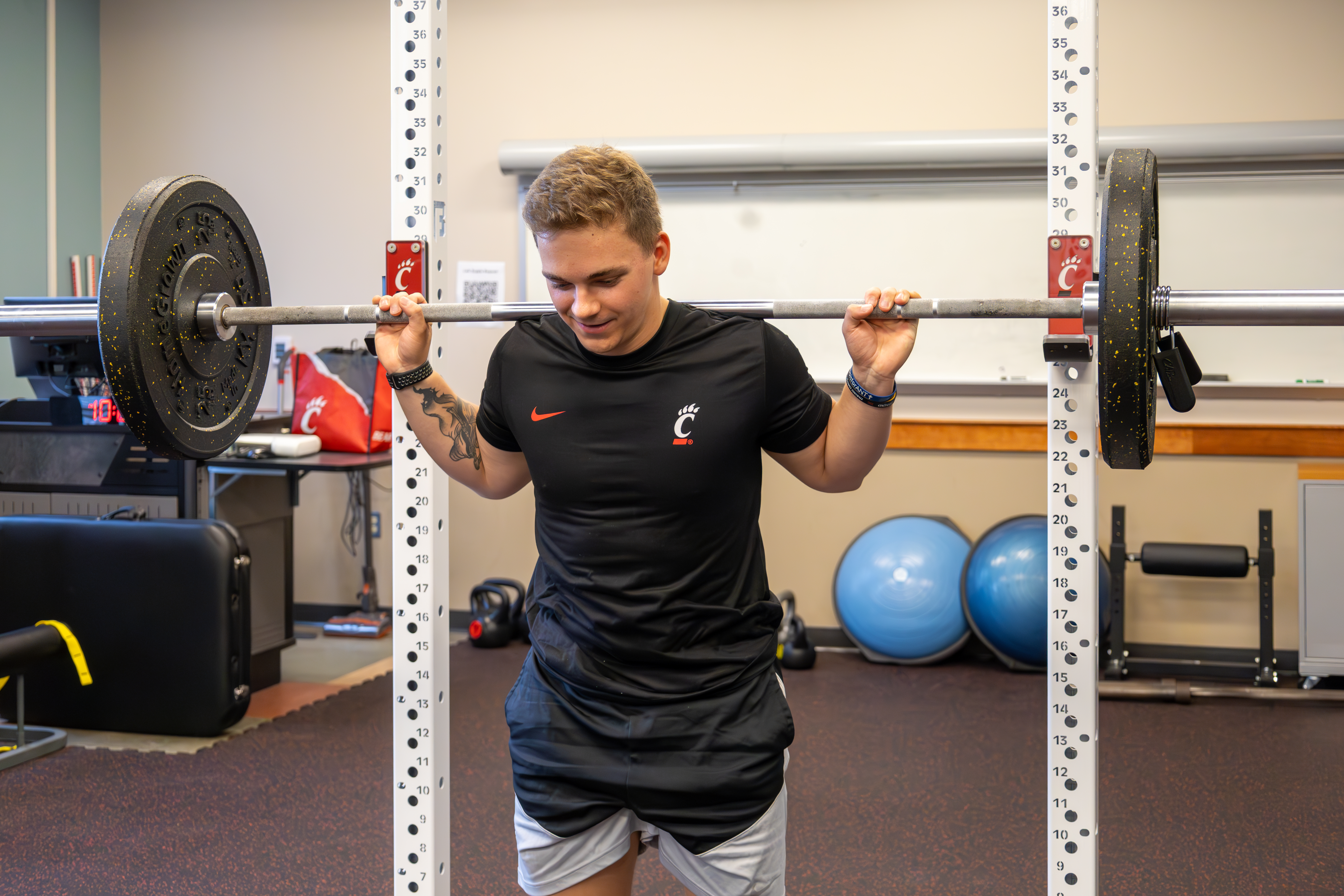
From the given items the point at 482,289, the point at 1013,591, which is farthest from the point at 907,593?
the point at 482,289

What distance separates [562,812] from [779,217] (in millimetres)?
3619

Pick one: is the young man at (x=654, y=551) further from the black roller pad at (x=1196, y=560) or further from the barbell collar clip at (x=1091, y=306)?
the black roller pad at (x=1196, y=560)

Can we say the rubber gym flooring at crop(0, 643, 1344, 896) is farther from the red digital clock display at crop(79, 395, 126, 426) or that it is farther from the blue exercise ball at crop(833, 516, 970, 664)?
the red digital clock display at crop(79, 395, 126, 426)

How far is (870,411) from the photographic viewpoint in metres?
1.31

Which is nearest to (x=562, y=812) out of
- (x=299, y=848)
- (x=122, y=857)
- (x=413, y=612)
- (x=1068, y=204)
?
(x=413, y=612)

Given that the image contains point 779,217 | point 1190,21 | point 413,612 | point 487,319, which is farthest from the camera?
point 779,217

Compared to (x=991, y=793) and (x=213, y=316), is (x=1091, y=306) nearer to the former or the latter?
(x=213, y=316)

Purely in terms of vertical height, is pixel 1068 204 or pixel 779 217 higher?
pixel 779 217

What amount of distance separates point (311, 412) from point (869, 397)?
3.43 meters

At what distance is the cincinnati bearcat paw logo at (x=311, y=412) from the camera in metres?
4.24

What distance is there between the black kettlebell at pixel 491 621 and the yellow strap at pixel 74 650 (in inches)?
61.9

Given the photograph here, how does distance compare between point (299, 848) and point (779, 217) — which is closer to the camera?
point (299, 848)

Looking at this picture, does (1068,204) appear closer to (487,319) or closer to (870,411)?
(870,411)

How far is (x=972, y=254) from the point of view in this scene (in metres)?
4.38
